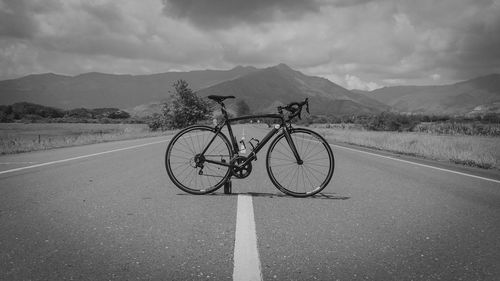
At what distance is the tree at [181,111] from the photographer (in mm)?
62656

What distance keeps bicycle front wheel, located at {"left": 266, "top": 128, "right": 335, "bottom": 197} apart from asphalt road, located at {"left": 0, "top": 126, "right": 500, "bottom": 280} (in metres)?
0.27

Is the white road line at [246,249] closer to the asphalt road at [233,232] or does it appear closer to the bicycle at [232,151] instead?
the asphalt road at [233,232]

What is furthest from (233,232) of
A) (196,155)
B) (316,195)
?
(196,155)

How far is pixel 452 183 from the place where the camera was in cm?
614

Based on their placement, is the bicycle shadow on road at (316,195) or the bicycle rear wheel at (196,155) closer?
the bicycle shadow on road at (316,195)

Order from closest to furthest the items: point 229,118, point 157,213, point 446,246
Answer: point 446,246 < point 157,213 < point 229,118

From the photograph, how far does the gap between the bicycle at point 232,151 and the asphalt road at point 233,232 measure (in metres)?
0.29

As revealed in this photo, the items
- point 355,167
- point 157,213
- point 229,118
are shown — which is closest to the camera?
point 157,213

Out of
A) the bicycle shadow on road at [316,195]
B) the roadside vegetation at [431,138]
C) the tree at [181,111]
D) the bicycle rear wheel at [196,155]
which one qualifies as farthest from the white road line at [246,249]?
the tree at [181,111]

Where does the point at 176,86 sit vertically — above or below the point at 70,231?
above

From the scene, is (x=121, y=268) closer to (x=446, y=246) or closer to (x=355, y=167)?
(x=446, y=246)

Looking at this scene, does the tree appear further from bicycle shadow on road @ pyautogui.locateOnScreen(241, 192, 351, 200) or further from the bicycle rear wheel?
bicycle shadow on road @ pyautogui.locateOnScreen(241, 192, 351, 200)

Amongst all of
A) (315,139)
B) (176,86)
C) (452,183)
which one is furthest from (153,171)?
(176,86)

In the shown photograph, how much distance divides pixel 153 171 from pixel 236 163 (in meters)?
2.81
